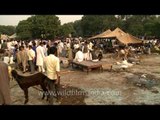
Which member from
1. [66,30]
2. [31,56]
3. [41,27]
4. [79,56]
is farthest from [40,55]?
[66,30]

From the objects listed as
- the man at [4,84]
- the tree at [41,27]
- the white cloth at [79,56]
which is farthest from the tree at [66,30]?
the man at [4,84]

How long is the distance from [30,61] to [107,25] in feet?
44.4

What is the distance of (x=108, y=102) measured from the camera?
7730 mm

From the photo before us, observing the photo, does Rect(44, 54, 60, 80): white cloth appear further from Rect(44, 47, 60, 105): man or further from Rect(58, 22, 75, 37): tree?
Rect(58, 22, 75, 37): tree

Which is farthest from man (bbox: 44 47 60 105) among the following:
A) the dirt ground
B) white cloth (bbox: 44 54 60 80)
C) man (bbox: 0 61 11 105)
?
man (bbox: 0 61 11 105)

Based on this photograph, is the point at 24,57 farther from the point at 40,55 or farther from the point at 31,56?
→ the point at 40,55

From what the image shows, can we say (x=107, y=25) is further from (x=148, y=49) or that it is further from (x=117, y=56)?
(x=117, y=56)

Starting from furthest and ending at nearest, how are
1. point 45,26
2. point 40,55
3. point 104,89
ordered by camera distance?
point 45,26 → point 40,55 → point 104,89

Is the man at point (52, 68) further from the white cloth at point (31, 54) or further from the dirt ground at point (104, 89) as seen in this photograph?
the white cloth at point (31, 54)

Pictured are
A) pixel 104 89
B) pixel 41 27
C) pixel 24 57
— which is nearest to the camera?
pixel 104 89

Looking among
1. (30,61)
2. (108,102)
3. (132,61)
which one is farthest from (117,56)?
(108,102)

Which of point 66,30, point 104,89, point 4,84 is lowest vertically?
point 104,89

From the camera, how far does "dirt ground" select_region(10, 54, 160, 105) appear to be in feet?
25.8

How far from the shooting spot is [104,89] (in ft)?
30.5
